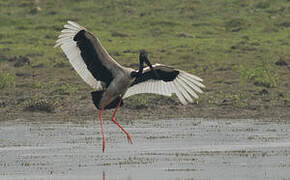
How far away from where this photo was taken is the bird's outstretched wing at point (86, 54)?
12367 millimetres

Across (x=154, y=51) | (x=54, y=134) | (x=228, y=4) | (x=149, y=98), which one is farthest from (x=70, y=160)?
(x=228, y=4)

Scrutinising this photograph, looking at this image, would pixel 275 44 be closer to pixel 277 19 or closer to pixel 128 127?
pixel 277 19

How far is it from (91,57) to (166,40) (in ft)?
40.8

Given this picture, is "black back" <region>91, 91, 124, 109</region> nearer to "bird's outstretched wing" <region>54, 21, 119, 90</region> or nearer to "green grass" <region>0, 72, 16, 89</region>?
"bird's outstretched wing" <region>54, 21, 119, 90</region>

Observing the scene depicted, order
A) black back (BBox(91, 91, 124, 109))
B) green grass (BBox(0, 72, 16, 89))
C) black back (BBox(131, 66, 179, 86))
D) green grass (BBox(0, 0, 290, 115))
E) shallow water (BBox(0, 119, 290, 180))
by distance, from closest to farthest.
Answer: shallow water (BBox(0, 119, 290, 180))
black back (BBox(131, 66, 179, 86))
black back (BBox(91, 91, 124, 109))
green grass (BBox(0, 72, 16, 89))
green grass (BBox(0, 0, 290, 115))

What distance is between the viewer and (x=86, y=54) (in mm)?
12562

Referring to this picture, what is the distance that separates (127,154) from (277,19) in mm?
16151

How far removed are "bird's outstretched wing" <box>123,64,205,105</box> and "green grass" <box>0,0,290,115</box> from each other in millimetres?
4367

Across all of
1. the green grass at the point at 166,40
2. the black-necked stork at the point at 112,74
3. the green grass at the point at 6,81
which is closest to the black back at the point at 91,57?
the black-necked stork at the point at 112,74

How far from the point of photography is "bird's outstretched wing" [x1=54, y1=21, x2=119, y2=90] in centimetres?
1237

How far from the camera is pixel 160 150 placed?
A: 12516mm

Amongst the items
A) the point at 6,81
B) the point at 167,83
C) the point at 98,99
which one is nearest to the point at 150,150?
the point at 167,83

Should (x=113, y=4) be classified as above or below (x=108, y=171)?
below

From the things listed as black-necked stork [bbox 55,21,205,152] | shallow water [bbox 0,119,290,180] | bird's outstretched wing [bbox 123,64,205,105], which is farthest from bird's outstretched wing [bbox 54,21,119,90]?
shallow water [bbox 0,119,290,180]
